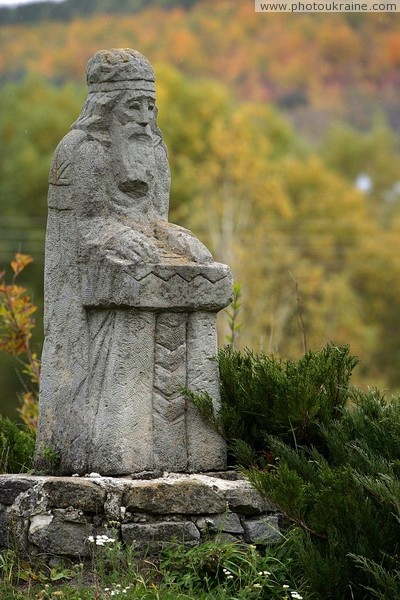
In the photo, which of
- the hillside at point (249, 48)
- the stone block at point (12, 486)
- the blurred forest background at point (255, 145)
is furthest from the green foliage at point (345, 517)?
the hillside at point (249, 48)

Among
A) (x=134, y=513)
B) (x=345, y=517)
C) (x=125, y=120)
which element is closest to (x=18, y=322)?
(x=125, y=120)

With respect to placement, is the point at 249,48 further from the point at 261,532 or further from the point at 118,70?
the point at 261,532

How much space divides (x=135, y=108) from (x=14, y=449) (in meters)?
2.47

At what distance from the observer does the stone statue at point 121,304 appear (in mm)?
8227

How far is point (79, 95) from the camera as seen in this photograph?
35906 millimetres

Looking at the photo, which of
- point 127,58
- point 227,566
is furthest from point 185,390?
point 127,58

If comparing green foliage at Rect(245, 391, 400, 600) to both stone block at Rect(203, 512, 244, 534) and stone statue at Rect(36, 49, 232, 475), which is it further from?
stone statue at Rect(36, 49, 232, 475)

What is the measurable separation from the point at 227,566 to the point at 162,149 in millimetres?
2716

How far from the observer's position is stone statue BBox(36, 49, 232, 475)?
8227 mm

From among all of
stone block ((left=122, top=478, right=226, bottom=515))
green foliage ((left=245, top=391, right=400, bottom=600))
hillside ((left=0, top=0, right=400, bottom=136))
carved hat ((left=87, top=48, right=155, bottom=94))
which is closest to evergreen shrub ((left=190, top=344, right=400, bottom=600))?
green foliage ((left=245, top=391, right=400, bottom=600))

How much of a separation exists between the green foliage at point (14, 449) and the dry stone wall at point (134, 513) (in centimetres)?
102

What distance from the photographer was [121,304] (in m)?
8.16

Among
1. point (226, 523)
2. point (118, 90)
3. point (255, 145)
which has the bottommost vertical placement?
point (226, 523)

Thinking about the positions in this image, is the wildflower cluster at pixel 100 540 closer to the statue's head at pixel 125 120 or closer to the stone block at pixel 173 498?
the stone block at pixel 173 498
